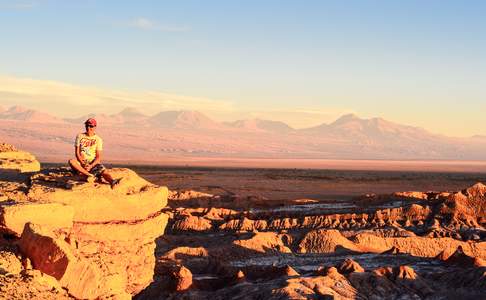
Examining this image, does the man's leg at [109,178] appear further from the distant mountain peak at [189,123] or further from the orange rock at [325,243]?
the distant mountain peak at [189,123]

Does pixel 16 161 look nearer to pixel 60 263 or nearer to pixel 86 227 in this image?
pixel 86 227

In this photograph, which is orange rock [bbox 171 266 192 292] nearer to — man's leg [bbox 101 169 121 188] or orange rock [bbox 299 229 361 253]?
man's leg [bbox 101 169 121 188]

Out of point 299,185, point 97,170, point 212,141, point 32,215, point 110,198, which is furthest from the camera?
point 212,141

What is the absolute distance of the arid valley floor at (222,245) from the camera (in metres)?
5.59

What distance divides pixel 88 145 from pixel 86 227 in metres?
1.27

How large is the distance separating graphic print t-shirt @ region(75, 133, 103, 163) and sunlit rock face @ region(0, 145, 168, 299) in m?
0.26

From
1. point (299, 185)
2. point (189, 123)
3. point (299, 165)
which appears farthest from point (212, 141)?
point (299, 185)

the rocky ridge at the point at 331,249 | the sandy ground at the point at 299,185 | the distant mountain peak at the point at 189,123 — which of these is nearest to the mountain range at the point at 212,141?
the distant mountain peak at the point at 189,123

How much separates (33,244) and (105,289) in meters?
0.62

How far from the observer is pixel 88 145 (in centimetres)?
780

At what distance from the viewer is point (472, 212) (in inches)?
822

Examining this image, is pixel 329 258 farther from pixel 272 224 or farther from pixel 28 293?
pixel 28 293

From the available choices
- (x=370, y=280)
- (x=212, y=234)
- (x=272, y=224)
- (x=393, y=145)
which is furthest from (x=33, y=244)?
(x=393, y=145)

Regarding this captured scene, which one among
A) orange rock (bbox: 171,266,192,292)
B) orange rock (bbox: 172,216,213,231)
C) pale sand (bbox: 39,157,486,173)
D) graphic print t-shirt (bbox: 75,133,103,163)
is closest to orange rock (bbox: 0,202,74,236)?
graphic print t-shirt (bbox: 75,133,103,163)
